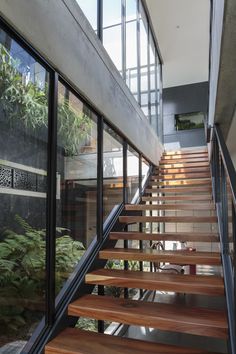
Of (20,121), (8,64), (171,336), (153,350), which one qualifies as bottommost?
(171,336)

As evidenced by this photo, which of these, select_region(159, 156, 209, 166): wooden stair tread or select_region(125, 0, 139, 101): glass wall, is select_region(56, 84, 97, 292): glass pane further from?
select_region(159, 156, 209, 166): wooden stair tread

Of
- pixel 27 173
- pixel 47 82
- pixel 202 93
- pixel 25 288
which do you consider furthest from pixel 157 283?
pixel 202 93

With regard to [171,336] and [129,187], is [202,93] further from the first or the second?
[171,336]

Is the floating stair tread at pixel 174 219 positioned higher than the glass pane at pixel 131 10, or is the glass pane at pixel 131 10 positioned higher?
the glass pane at pixel 131 10

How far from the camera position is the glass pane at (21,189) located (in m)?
1.62

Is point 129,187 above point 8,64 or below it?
below

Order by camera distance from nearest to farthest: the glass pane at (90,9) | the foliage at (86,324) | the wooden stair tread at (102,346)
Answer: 1. the wooden stair tread at (102,346)
2. the foliage at (86,324)
3. the glass pane at (90,9)

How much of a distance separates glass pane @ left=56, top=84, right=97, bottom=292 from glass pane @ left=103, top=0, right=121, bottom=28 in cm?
135

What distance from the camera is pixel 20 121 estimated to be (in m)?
1.79

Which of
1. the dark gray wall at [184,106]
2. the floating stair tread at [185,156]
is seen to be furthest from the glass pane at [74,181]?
the dark gray wall at [184,106]

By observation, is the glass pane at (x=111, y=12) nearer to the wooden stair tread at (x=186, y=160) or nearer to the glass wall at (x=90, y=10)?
the glass wall at (x=90, y=10)

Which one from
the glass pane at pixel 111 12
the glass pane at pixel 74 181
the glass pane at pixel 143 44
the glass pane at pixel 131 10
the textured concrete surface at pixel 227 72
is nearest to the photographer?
the textured concrete surface at pixel 227 72

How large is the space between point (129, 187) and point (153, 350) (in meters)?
2.48

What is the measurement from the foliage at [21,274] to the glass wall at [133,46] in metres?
2.13
